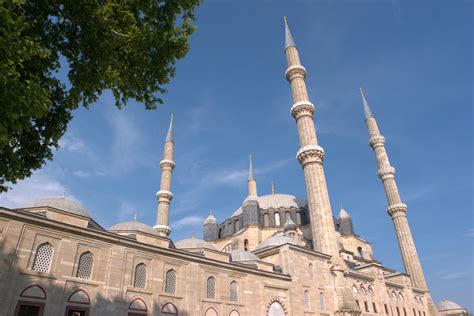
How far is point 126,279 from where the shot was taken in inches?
514

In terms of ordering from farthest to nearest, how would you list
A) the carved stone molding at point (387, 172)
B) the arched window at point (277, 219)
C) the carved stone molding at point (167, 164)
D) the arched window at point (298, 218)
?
the carved stone molding at point (387, 172)
the arched window at point (277, 219)
the arched window at point (298, 218)
the carved stone molding at point (167, 164)

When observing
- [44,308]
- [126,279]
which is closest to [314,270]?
[126,279]

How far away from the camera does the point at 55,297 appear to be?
11.1 m

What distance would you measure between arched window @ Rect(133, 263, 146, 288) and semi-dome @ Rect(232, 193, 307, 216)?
69.2 ft

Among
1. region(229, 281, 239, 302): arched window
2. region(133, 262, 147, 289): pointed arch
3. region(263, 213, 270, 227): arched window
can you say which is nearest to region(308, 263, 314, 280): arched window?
region(229, 281, 239, 302): arched window

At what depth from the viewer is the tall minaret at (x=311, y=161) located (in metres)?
22.4

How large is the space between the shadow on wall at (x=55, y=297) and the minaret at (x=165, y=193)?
1282 cm

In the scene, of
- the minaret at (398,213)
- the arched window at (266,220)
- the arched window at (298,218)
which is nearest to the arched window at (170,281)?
the arched window at (266,220)

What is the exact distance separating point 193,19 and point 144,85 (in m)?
1.89

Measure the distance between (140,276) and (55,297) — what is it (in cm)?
330

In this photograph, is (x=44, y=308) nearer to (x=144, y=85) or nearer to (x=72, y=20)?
(x=144, y=85)

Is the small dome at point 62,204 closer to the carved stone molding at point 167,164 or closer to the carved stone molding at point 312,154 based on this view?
the carved stone molding at point 167,164

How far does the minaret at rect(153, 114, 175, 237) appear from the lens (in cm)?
2650


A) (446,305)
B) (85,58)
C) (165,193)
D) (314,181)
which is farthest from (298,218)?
(446,305)
